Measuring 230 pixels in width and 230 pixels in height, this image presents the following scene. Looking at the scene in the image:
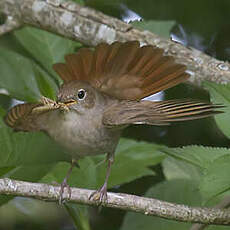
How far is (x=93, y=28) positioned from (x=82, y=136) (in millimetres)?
675

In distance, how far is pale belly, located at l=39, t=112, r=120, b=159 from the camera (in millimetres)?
3184

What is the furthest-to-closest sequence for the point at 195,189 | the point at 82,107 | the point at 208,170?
the point at 82,107, the point at 195,189, the point at 208,170

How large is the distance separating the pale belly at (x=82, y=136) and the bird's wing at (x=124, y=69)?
0.25m

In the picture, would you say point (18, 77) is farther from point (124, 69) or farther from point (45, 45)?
point (124, 69)

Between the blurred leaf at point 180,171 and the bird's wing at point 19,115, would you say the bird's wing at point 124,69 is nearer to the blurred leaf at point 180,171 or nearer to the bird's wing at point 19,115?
the bird's wing at point 19,115

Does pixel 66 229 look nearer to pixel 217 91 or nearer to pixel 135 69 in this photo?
pixel 135 69

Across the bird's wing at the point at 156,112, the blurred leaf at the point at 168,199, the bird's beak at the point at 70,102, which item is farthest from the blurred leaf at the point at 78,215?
the bird's beak at the point at 70,102

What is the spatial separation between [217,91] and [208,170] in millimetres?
365

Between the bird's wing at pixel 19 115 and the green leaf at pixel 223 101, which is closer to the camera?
the green leaf at pixel 223 101

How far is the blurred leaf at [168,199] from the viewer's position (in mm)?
3055

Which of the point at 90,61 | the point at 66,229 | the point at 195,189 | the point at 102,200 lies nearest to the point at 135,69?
the point at 90,61

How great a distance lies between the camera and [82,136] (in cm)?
Answer: 321

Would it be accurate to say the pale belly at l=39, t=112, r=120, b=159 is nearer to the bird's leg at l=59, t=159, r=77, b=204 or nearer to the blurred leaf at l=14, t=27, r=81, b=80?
the bird's leg at l=59, t=159, r=77, b=204

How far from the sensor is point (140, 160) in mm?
3215
